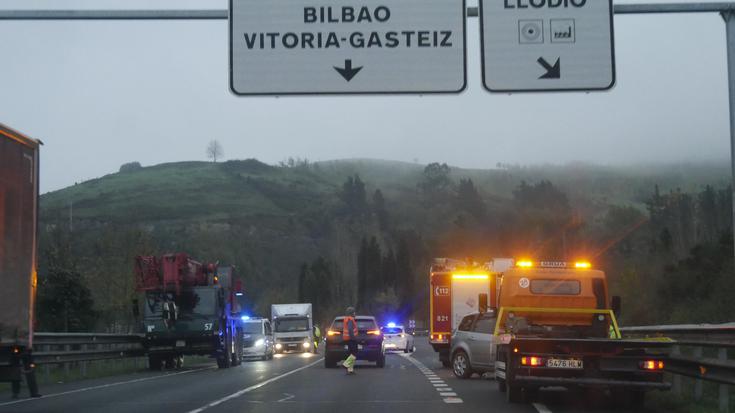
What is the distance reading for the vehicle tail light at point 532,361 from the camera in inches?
587

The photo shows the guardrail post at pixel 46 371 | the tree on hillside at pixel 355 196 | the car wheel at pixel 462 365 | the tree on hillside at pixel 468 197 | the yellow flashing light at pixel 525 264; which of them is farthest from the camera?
the tree on hillside at pixel 355 196

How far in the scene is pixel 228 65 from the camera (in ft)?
36.2

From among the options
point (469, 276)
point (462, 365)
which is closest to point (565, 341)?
point (462, 365)

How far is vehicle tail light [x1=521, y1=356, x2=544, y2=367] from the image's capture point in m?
14.9

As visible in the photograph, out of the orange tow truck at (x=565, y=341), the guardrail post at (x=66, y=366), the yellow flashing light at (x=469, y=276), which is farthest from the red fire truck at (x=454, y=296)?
the guardrail post at (x=66, y=366)

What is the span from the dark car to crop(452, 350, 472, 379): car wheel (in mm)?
8177

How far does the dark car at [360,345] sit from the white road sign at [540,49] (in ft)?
71.3

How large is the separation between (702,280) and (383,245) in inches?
3682

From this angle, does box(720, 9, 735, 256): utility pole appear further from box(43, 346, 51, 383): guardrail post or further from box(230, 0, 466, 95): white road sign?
box(43, 346, 51, 383): guardrail post

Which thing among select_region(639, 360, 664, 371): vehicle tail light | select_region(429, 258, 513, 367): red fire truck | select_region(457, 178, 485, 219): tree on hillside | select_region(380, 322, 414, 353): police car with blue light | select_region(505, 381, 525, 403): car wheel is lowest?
select_region(380, 322, 414, 353): police car with blue light

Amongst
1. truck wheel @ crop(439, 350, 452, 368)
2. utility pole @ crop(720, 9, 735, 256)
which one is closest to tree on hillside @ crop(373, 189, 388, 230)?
truck wheel @ crop(439, 350, 452, 368)

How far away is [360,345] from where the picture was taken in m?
32.1

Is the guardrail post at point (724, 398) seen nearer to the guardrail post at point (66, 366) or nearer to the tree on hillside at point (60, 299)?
the guardrail post at point (66, 366)

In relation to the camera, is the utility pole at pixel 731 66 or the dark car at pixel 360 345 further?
the dark car at pixel 360 345
